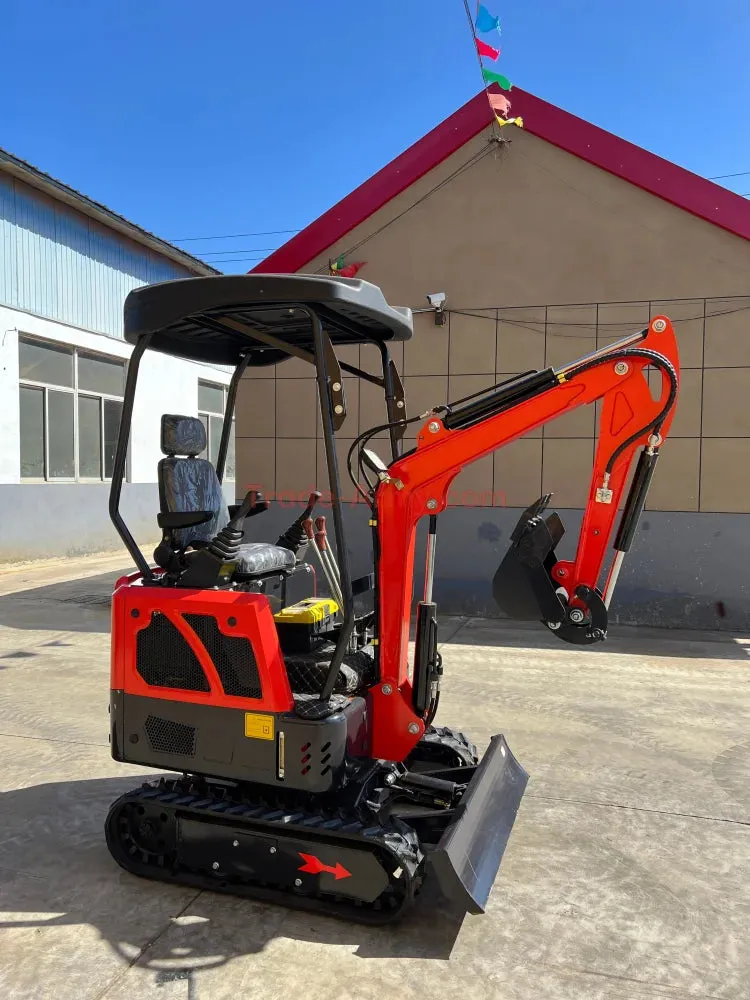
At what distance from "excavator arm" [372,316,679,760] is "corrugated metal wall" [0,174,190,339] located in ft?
35.2

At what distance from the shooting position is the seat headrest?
3.87 meters

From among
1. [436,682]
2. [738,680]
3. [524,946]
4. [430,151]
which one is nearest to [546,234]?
[430,151]

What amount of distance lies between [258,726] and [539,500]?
1.45 meters

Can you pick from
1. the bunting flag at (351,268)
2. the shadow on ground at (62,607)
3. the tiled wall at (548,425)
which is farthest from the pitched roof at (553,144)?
the shadow on ground at (62,607)

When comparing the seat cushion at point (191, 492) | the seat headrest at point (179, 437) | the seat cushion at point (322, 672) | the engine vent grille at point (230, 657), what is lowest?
the seat cushion at point (322, 672)

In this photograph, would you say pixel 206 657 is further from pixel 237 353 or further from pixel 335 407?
pixel 237 353

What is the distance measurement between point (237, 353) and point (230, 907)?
8.46 ft

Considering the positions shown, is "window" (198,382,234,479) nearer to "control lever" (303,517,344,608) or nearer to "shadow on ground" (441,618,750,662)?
"shadow on ground" (441,618,750,662)

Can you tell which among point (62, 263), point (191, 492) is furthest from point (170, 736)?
point (62, 263)

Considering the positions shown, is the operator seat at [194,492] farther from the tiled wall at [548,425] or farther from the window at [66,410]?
the window at [66,410]

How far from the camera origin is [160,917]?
2826 millimetres

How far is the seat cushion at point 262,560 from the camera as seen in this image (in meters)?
3.35

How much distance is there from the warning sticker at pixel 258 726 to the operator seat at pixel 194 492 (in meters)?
0.65

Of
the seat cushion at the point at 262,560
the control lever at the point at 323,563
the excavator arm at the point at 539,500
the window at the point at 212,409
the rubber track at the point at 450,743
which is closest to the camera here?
the excavator arm at the point at 539,500
